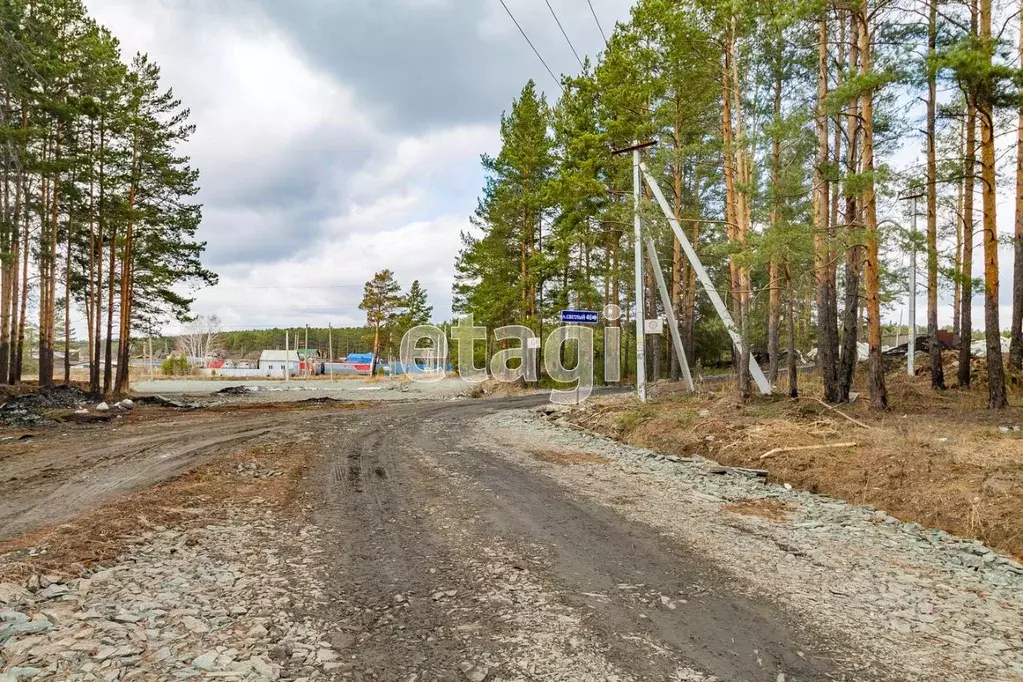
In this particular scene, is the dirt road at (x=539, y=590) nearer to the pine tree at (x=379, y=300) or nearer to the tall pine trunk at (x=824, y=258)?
the tall pine trunk at (x=824, y=258)

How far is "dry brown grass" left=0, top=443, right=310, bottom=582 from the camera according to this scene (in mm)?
4605

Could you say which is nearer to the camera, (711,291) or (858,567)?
(858,567)

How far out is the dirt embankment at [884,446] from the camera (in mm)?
6023

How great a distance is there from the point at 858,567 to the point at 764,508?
1935mm

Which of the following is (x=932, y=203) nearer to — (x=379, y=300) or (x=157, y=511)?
(x=157, y=511)

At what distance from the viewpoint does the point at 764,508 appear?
6.82 m

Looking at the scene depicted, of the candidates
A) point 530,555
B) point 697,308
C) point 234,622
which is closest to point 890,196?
point 530,555

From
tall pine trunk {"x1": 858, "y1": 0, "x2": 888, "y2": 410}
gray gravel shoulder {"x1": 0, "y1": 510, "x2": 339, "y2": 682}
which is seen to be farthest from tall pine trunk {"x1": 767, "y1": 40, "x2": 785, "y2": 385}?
gray gravel shoulder {"x1": 0, "y1": 510, "x2": 339, "y2": 682}

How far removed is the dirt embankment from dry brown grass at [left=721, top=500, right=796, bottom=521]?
955 mm

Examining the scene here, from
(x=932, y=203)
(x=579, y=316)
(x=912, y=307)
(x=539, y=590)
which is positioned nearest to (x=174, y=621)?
(x=539, y=590)

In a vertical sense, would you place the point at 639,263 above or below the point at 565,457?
above

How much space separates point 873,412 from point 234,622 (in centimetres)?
1246

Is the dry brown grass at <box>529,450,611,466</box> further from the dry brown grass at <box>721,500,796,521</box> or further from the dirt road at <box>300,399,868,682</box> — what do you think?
the dry brown grass at <box>721,500,796,521</box>

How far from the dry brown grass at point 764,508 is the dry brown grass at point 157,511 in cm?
547
